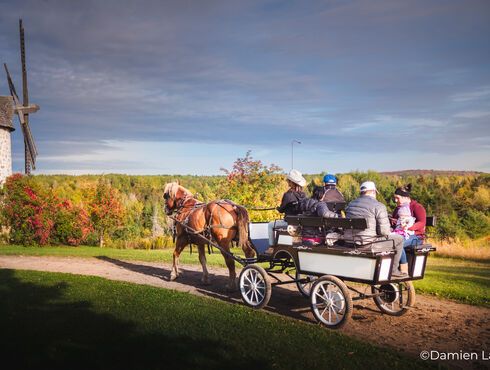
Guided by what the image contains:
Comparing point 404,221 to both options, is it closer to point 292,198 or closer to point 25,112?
point 292,198

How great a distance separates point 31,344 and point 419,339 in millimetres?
5902

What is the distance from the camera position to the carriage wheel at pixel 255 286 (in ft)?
24.6

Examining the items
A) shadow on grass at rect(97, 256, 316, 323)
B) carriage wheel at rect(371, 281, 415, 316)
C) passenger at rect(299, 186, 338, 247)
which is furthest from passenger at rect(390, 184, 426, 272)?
shadow on grass at rect(97, 256, 316, 323)

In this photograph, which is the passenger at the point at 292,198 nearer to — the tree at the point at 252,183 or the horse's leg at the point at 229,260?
the horse's leg at the point at 229,260

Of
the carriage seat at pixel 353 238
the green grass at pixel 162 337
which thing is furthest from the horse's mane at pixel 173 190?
the carriage seat at pixel 353 238

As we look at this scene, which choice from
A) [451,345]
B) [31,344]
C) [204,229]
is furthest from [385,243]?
[31,344]

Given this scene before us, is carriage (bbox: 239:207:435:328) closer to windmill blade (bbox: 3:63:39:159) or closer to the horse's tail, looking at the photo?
the horse's tail

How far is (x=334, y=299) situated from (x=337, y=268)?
579 millimetres

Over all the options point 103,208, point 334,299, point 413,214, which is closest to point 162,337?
point 334,299

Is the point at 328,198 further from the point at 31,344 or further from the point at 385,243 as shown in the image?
the point at 31,344

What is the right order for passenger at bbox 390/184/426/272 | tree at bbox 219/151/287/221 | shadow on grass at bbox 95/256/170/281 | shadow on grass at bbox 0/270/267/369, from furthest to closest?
1. tree at bbox 219/151/287/221
2. shadow on grass at bbox 95/256/170/281
3. passenger at bbox 390/184/426/272
4. shadow on grass at bbox 0/270/267/369

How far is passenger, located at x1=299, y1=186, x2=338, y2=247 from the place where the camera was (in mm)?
7074

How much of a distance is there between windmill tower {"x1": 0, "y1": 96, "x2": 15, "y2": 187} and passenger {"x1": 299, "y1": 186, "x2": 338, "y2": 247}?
2762cm

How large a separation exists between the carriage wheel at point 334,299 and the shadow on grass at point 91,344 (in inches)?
70.9
